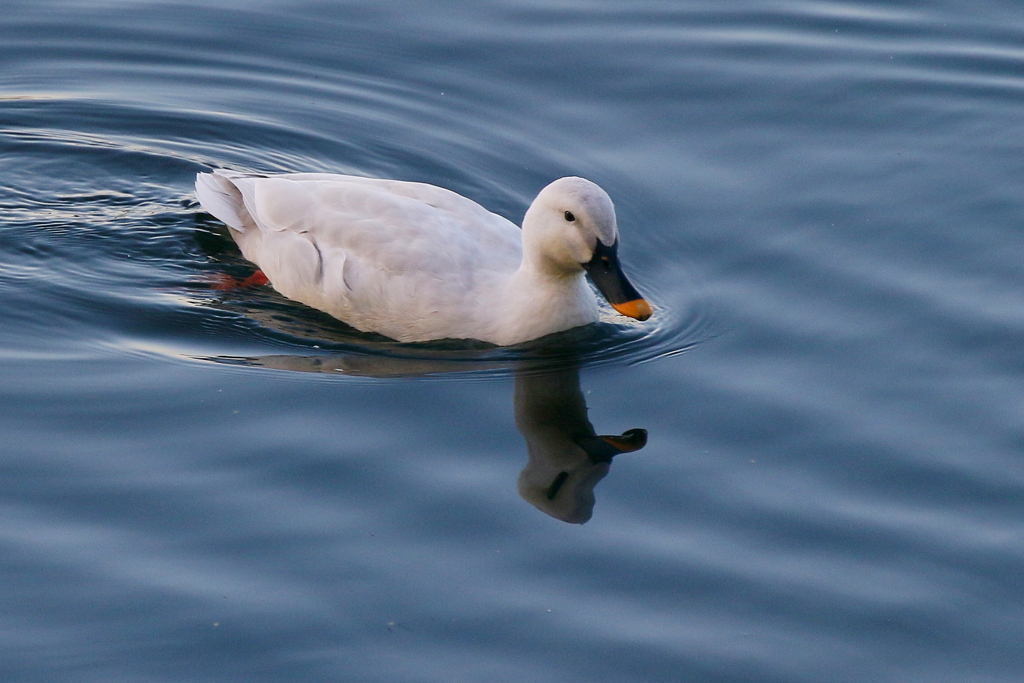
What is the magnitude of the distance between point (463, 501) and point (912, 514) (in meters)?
2.14

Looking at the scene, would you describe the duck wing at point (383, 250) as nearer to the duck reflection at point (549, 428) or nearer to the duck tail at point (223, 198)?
the duck tail at point (223, 198)

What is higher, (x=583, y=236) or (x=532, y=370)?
(x=583, y=236)

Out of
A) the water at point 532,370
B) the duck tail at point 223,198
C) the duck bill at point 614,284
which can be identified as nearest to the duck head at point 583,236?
the duck bill at point 614,284

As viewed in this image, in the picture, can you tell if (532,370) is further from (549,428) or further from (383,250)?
(383,250)

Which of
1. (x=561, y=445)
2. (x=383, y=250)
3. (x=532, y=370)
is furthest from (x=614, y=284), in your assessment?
(x=383, y=250)

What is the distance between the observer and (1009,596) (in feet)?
20.1

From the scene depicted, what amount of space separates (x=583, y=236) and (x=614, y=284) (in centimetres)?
32

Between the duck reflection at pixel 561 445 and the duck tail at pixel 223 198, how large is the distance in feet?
7.87

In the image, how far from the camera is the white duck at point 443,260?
25.5ft

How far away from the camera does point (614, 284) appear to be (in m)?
7.76

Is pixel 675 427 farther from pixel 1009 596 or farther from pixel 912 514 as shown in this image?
pixel 1009 596

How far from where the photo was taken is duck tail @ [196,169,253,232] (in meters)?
9.05

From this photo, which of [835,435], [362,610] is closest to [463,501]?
[362,610]

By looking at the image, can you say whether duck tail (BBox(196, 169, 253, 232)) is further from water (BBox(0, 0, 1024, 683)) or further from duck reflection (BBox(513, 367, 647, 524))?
duck reflection (BBox(513, 367, 647, 524))
